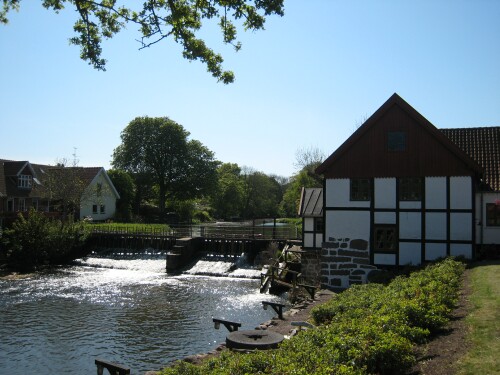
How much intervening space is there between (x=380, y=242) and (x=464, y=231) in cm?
355

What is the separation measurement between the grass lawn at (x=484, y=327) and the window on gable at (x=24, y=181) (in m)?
45.6

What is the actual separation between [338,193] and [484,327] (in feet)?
43.2

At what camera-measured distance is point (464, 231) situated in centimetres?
2056

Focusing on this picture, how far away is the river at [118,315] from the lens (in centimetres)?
1539

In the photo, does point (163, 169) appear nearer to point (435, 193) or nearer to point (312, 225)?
point (312, 225)

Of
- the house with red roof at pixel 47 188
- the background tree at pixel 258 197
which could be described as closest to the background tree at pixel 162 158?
the house with red roof at pixel 47 188

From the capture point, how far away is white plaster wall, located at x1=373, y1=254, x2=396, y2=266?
21516 mm

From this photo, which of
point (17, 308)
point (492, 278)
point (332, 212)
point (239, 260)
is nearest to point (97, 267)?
point (239, 260)

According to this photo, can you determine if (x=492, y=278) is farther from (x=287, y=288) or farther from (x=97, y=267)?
(x=97, y=267)

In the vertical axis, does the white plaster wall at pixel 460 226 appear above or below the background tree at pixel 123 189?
below

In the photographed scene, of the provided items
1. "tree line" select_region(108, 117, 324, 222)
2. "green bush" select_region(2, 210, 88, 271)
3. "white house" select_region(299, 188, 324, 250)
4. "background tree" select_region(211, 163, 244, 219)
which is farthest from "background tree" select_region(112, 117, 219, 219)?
"white house" select_region(299, 188, 324, 250)

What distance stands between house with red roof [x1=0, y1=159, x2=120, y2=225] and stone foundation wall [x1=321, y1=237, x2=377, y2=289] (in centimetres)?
3029

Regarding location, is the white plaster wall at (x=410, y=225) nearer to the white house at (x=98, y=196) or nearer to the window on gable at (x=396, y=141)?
the window on gable at (x=396, y=141)

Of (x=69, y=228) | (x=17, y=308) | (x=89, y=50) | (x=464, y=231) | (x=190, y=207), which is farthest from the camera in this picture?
(x=190, y=207)
